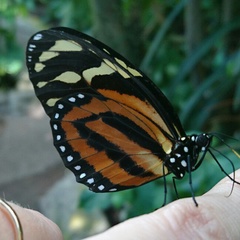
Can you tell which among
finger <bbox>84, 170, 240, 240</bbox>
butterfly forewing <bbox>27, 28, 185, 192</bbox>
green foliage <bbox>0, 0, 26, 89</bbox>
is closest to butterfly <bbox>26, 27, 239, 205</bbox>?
butterfly forewing <bbox>27, 28, 185, 192</bbox>

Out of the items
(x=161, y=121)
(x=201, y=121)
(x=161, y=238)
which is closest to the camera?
(x=161, y=238)

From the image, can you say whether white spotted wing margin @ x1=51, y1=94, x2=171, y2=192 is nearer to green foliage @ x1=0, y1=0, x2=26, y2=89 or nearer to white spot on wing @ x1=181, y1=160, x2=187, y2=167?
white spot on wing @ x1=181, y1=160, x2=187, y2=167

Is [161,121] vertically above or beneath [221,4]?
beneath

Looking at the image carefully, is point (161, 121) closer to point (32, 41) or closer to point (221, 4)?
point (32, 41)

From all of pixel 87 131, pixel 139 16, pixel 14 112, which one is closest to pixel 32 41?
pixel 87 131

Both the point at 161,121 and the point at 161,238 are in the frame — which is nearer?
the point at 161,238

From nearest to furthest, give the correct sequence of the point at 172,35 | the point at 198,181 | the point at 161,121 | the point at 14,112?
the point at 161,121
the point at 198,181
the point at 172,35
the point at 14,112

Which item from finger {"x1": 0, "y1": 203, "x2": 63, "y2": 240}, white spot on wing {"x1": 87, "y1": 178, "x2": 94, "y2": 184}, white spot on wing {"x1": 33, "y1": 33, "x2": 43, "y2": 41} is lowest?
white spot on wing {"x1": 87, "y1": 178, "x2": 94, "y2": 184}
